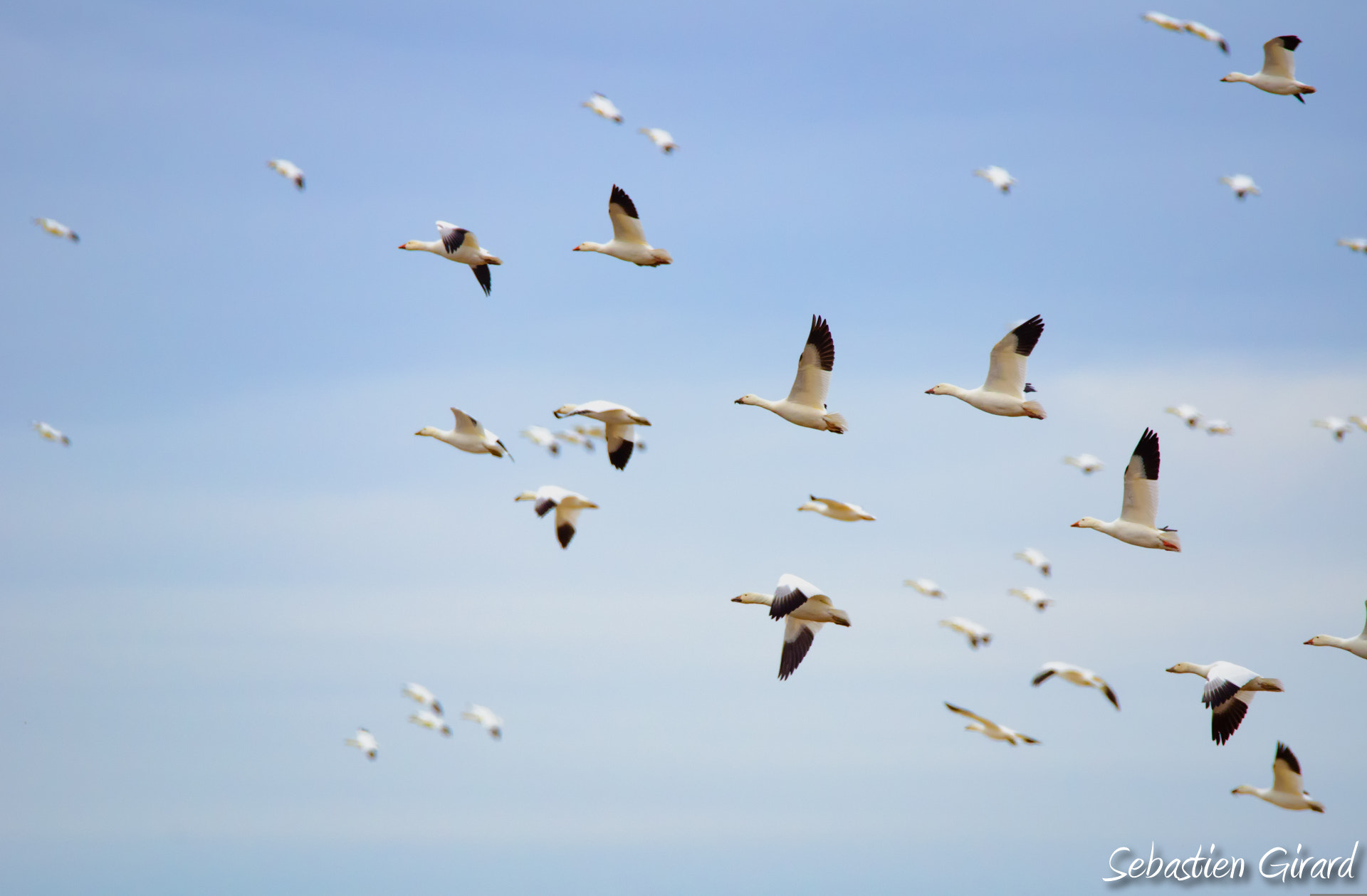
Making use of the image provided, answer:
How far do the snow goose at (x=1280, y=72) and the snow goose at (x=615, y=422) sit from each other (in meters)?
11.7

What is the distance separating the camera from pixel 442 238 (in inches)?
917

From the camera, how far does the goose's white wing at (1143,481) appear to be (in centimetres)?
2030

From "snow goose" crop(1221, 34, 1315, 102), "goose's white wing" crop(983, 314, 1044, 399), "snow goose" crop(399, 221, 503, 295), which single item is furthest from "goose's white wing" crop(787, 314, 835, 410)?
"snow goose" crop(1221, 34, 1315, 102)

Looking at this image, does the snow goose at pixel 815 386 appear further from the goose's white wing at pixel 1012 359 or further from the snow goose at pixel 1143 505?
the snow goose at pixel 1143 505

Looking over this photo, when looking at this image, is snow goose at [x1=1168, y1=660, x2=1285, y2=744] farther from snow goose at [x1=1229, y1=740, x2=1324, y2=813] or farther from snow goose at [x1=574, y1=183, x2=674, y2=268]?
snow goose at [x1=574, y1=183, x2=674, y2=268]

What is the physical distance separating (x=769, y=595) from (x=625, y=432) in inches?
137

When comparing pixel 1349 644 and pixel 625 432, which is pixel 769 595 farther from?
pixel 1349 644

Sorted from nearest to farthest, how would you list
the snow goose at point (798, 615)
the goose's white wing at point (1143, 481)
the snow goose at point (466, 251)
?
the snow goose at point (798, 615) → the goose's white wing at point (1143, 481) → the snow goose at point (466, 251)

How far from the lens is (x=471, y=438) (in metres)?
22.3

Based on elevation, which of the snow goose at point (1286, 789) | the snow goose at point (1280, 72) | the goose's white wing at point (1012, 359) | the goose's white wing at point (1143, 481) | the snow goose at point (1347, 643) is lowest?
the snow goose at point (1286, 789)

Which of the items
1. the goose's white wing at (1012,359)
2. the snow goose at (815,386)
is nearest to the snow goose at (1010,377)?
the goose's white wing at (1012,359)

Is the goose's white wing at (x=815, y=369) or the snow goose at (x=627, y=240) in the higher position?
the snow goose at (x=627, y=240)

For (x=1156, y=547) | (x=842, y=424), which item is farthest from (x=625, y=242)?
(x=1156, y=547)

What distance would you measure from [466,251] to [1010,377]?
8.49 metres
